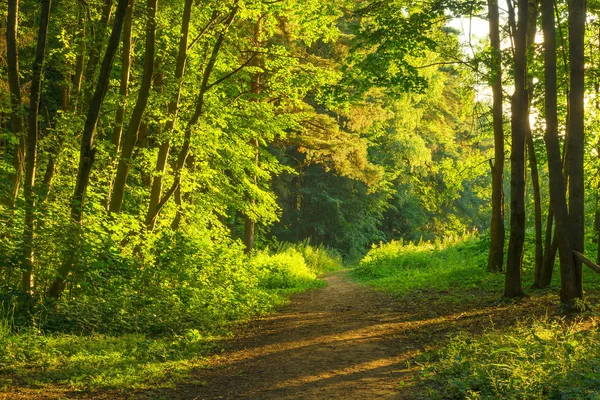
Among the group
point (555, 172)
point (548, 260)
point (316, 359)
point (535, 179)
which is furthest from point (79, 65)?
point (548, 260)

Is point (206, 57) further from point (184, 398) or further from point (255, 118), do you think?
point (184, 398)

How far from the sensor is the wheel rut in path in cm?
592

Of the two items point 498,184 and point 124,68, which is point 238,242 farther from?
point 498,184

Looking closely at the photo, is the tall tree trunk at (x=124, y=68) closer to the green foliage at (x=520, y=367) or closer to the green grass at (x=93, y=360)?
the green grass at (x=93, y=360)

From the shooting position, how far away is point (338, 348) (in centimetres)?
801

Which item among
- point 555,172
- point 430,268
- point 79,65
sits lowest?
point 430,268

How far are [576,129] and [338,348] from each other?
5.24 meters

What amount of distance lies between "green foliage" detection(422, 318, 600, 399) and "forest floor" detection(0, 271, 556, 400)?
324mm

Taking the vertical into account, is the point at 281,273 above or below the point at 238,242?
below

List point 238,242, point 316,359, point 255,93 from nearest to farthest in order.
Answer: point 316,359 < point 238,242 < point 255,93

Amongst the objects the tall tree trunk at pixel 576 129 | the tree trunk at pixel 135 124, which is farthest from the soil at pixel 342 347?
the tree trunk at pixel 135 124

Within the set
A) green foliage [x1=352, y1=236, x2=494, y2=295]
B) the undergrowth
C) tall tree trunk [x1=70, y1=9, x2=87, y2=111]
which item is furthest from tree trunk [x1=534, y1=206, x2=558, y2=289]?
tall tree trunk [x1=70, y1=9, x2=87, y2=111]

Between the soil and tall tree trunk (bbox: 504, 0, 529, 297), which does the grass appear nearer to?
the soil

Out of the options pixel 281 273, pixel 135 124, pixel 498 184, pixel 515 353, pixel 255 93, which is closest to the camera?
pixel 515 353
